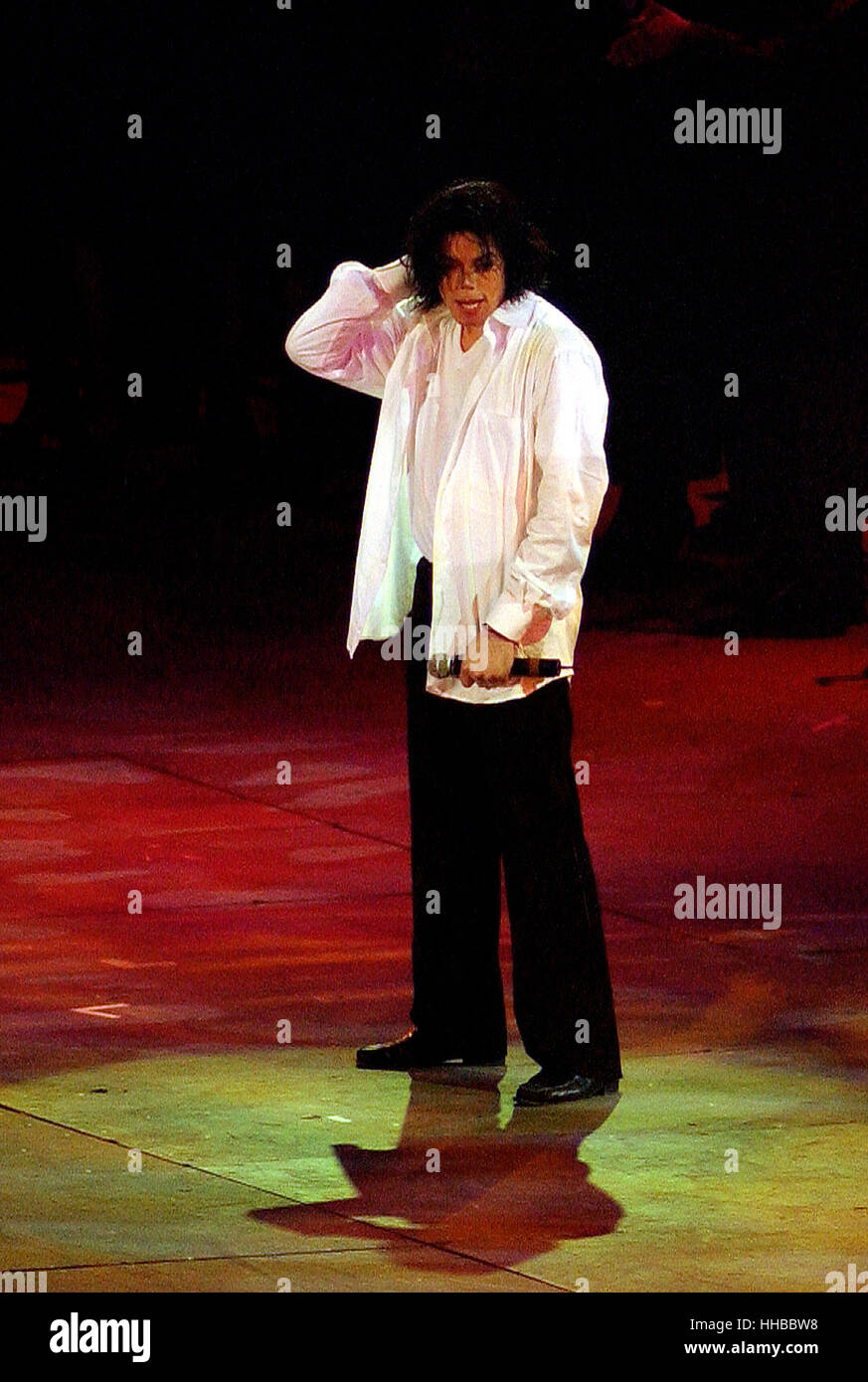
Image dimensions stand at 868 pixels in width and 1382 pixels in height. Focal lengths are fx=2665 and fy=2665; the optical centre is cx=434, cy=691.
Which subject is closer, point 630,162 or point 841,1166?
point 841,1166

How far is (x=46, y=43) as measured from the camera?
A: 66.0 ft

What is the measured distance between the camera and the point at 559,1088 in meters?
6.40

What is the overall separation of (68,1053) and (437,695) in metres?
1.37

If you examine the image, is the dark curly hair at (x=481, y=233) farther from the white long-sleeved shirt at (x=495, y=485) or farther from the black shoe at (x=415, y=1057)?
the black shoe at (x=415, y=1057)

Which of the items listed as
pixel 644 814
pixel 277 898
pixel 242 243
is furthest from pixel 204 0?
pixel 277 898

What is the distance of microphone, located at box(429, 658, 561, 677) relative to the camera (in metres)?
6.26

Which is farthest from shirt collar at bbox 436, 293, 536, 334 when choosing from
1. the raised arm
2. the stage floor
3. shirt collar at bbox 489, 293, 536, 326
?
the stage floor

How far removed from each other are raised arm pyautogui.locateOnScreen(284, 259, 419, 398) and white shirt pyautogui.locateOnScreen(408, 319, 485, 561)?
7.8 inches

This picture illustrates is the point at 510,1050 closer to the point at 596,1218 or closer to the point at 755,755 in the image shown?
the point at 596,1218

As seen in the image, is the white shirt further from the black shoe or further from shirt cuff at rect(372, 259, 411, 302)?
the black shoe

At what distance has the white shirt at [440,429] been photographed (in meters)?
6.40

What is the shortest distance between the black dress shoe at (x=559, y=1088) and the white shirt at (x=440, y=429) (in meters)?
1.29

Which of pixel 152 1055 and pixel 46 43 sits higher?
pixel 46 43

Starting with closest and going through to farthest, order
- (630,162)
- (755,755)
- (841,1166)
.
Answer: (841,1166) < (755,755) < (630,162)
